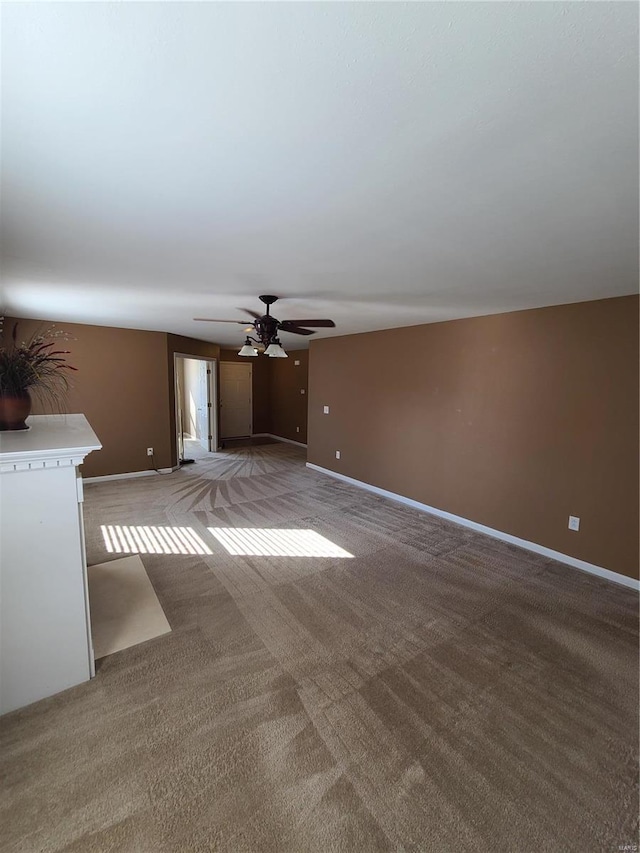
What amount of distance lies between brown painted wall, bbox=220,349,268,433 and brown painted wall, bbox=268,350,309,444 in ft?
0.37

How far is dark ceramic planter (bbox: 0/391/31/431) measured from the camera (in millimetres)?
1945

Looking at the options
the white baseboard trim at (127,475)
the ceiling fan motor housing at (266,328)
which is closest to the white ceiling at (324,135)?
the ceiling fan motor housing at (266,328)

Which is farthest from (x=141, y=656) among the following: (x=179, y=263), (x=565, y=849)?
(x=179, y=263)

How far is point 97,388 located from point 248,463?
272 centimetres

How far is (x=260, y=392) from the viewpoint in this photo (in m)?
8.91

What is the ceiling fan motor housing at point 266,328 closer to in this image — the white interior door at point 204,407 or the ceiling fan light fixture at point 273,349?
the ceiling fan light fixture at point 273,349

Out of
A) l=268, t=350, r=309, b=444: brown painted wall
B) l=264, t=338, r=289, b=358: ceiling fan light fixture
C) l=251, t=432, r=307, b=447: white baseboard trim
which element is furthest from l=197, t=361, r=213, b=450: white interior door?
l=264, t=338, r=289, b=358: ceiling fan light fixture

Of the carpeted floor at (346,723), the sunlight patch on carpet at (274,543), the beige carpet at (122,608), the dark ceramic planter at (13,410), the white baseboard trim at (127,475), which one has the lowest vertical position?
the carpeted floor at (346,723)

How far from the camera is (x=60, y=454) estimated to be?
1691 millimetres

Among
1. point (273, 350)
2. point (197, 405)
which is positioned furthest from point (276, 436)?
point (273, 350)

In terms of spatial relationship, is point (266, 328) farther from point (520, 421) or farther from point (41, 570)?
point (520, 421)

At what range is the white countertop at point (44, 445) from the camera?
160 cm

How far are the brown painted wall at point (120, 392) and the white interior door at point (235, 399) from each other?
2.66 metres

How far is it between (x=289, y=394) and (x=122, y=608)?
629 cm
